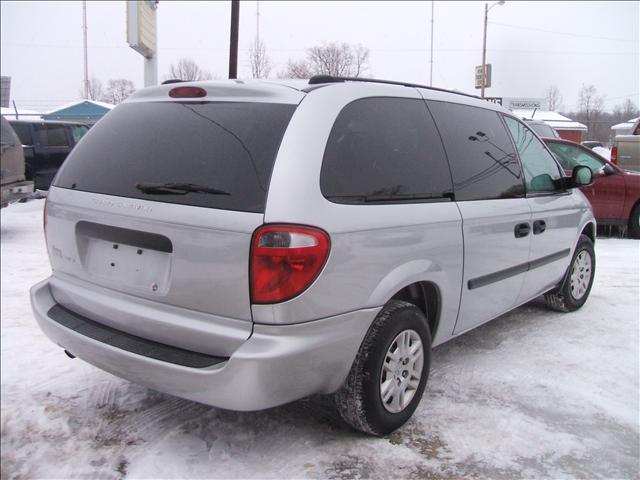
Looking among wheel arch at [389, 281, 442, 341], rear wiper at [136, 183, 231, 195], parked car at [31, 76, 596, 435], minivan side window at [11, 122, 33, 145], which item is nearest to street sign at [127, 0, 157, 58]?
minivan side window at [11, 122, 33, 145]

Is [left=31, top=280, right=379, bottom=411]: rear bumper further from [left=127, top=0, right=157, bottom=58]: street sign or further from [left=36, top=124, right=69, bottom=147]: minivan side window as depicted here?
[left=127, top=0, right=157, bottom=58]: street sign

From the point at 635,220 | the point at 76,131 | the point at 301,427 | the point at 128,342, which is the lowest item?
the point at 301,427

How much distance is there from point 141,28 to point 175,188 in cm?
1206

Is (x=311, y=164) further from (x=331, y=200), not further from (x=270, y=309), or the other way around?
(x=270, y=309)

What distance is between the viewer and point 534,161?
4.20 m

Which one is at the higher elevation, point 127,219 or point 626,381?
point 127,219

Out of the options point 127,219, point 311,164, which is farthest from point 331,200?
point 127,219

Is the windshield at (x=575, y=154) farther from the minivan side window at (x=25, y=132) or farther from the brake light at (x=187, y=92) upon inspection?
the minivan side window at (x=25, y=132)

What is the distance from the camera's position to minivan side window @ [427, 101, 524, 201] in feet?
10.5

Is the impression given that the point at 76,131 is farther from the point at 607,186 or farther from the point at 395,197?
the point at 395,197

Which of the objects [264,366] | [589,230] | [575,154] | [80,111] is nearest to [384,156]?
[264,366]

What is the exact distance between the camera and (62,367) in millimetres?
3283

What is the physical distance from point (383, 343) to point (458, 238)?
811mm

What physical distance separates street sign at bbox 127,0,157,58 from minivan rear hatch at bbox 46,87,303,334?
11.2 meters
